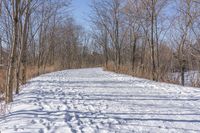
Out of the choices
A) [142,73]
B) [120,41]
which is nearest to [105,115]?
[142,73]

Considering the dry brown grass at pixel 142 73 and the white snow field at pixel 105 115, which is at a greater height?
the dry brown grass at pixel 142 73

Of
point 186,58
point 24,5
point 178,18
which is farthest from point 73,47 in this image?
point 24,5

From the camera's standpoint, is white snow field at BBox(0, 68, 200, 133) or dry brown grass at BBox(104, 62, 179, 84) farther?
dry brown grass at BBox(104, 62, 179, 84)

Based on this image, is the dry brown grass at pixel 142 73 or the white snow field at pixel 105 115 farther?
the dry brown grass at pixel 142 73

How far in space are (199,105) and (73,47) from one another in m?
46.3

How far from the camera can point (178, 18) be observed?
23.2 meters

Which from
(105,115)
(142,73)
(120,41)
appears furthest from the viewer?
(120,41)

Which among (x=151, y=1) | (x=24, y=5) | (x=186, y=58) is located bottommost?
(x=186, y=58)

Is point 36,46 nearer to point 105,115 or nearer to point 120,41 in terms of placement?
point 120,41

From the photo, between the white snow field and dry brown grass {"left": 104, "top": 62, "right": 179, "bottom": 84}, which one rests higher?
dry brown grass {"left": 104, "top": 62, "right": 179, "bottom": 84}

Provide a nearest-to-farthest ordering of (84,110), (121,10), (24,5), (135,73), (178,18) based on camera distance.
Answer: (84,110) → (24,5) → (135,73) → (178,18) → (121,10)

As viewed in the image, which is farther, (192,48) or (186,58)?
(186,58)

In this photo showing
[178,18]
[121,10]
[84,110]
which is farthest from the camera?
[121,10]

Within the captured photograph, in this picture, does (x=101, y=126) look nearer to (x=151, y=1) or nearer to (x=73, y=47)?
(x=151, y=1)
